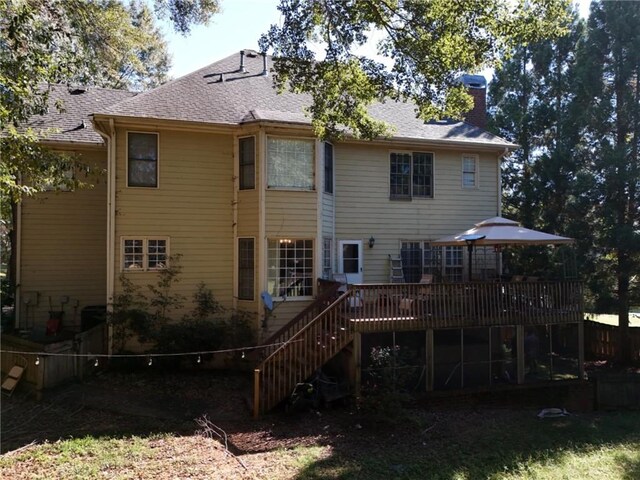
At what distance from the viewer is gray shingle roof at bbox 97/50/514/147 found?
485 inches

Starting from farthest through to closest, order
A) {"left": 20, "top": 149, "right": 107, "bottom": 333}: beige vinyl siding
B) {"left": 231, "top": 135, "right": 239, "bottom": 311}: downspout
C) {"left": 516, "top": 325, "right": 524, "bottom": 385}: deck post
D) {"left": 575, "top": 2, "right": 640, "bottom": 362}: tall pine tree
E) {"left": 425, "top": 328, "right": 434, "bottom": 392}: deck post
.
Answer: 1. {"left": 575, "top": 2, "right": 640, "bottom": 362}: tall pine tree
2. {"left": 20, "top": 149, "right": 107, "bottom": 333}: beige vinyl siding
3. {"left": 231, "top": 135, "right": 239, "bottom": 311}: downspout
4. {"left": 516, "top": 325, "right": 524, "bottom": 385}: deck post
5. {"left": 425, "top": 328, "right": 434, "bottom": 392}: deck post

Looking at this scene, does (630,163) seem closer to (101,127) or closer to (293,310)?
(293,310)

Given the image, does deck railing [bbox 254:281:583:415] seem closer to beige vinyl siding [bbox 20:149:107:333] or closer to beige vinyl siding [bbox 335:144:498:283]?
beige vinyl siding [bbox 335:144:498:283]

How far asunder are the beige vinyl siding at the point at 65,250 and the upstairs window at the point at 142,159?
88.8 inches

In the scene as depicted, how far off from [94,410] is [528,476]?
7.84 m

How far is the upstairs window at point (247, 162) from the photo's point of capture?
12.6 meters

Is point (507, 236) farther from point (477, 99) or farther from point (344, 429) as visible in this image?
point (477, 99)

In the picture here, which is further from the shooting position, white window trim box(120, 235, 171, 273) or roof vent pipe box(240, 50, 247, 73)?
roof vent pipe box(240, 50, 247, 73)

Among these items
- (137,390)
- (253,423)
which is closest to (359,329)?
(253,423)

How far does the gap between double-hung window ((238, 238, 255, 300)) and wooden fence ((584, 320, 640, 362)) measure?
1204cm

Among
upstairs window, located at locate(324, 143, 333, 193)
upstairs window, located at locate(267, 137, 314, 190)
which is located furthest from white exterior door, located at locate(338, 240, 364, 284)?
upstairs window, located at locate(267, 137, 314, 190)

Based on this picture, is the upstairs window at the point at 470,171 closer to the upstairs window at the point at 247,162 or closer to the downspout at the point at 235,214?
the upstairs window at the point at 247,162

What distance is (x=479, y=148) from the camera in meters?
14.9

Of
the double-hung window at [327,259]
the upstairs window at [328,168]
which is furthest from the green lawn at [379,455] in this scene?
the upstairs window at [328,168]
